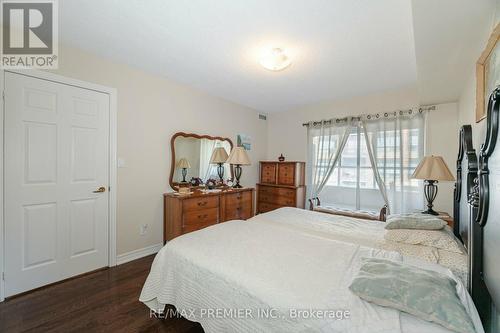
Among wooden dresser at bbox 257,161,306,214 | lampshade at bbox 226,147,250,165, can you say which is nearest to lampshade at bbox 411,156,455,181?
wooden dresser at bbox 257,161,306,214

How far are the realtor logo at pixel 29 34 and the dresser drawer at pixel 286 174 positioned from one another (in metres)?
3.44

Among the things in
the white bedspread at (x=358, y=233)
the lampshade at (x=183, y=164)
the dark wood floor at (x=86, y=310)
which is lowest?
the dark wood floor at (x=86, y=310)

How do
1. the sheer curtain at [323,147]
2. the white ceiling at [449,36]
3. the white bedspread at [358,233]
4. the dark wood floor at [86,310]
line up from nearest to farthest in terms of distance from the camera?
the white ceiling at [449,36] < the white bedspread at [358,233] < the dark wood floor at [86,310] < the sheer curtain at [323,147]

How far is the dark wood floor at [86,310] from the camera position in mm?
1608

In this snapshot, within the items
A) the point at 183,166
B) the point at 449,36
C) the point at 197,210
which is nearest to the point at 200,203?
the point at 197,210

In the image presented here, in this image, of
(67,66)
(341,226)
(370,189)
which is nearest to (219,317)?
(341,226)

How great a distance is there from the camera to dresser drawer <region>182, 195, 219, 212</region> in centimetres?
283

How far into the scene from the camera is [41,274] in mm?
2102

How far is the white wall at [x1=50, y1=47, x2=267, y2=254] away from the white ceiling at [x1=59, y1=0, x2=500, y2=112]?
18 cm

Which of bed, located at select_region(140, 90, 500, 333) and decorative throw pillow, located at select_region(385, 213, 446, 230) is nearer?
bed, located at select_region(140, 90, 500, 333)

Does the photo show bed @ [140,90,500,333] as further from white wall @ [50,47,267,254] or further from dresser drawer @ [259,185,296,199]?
dresser drawer @ [259,185,296,199]

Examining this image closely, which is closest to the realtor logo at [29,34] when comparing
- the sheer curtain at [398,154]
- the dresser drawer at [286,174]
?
the dresser drawer at [286,174]

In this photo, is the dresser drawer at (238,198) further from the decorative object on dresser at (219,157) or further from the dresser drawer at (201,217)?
the decorative object on dresser at (219,157)

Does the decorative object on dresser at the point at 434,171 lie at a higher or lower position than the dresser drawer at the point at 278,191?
higher
